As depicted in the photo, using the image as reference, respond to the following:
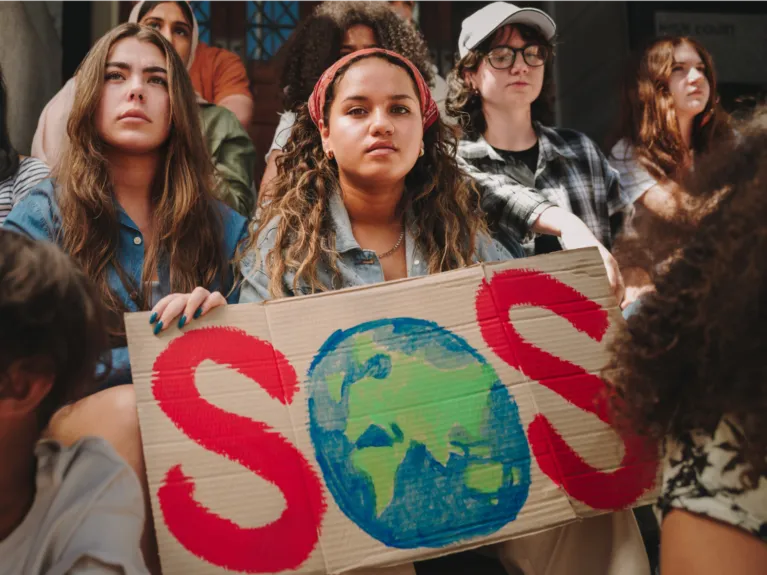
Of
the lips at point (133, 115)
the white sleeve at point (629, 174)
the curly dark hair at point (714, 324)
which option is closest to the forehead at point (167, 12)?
the lips at point (133, 115)

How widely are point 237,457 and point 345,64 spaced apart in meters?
1.10

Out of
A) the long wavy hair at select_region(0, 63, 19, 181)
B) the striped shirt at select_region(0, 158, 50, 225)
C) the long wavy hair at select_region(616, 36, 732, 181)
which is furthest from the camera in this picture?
the long wavy hair at select_region(616, 36, 732, 181)

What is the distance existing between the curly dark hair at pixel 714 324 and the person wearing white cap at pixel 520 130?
56.4 inches

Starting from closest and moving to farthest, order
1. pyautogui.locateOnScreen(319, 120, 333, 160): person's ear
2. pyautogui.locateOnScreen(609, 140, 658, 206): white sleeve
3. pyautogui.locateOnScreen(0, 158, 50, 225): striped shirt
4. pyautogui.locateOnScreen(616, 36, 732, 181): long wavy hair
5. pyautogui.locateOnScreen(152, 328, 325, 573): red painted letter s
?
1. pyautogui.locateOnScreen(152, 328, 325, 573): red painted letter s
2. pyautogui.locateOnScreen(319, 120, 333, 160): person's ear
3. pyautogui.locateOnScreen(0, 158, 50, 225): striped shirt
4. pyautogui.locateOnScreen(609, 140, 658, 206): white sleeve
5. pyautogui.locateOnScreen(616, 36, 732, 181): long wavy hair

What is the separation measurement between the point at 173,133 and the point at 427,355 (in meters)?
1.01

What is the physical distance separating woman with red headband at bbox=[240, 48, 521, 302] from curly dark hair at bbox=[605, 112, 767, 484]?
0.86 meters

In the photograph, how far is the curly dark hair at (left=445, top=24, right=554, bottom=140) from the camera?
2.76 metres

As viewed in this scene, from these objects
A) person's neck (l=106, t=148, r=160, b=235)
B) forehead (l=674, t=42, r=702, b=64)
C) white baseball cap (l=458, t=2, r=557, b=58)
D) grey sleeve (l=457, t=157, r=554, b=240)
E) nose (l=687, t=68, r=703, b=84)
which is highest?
white baseball cap (l=458, t=2, r=557, b=58)

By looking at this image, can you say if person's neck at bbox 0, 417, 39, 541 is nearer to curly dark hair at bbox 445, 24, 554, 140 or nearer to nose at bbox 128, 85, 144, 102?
nose at bbox 128, 85, 144, 102

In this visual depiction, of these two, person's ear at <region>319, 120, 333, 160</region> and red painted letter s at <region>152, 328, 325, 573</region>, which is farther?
person's ear at <region>319, 120, 333, 160</region>

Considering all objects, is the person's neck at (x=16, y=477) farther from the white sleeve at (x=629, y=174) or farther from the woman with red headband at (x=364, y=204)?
the white sleeve at (x=629, y=174)

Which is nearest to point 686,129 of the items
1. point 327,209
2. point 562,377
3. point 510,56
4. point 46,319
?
point 510,56

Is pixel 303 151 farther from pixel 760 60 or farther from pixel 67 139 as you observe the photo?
pixel 760 60

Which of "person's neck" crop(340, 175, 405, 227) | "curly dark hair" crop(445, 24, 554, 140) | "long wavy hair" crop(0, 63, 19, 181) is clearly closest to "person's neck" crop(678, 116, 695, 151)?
"curly dark hair" crop(445, 24, 554, 140)
